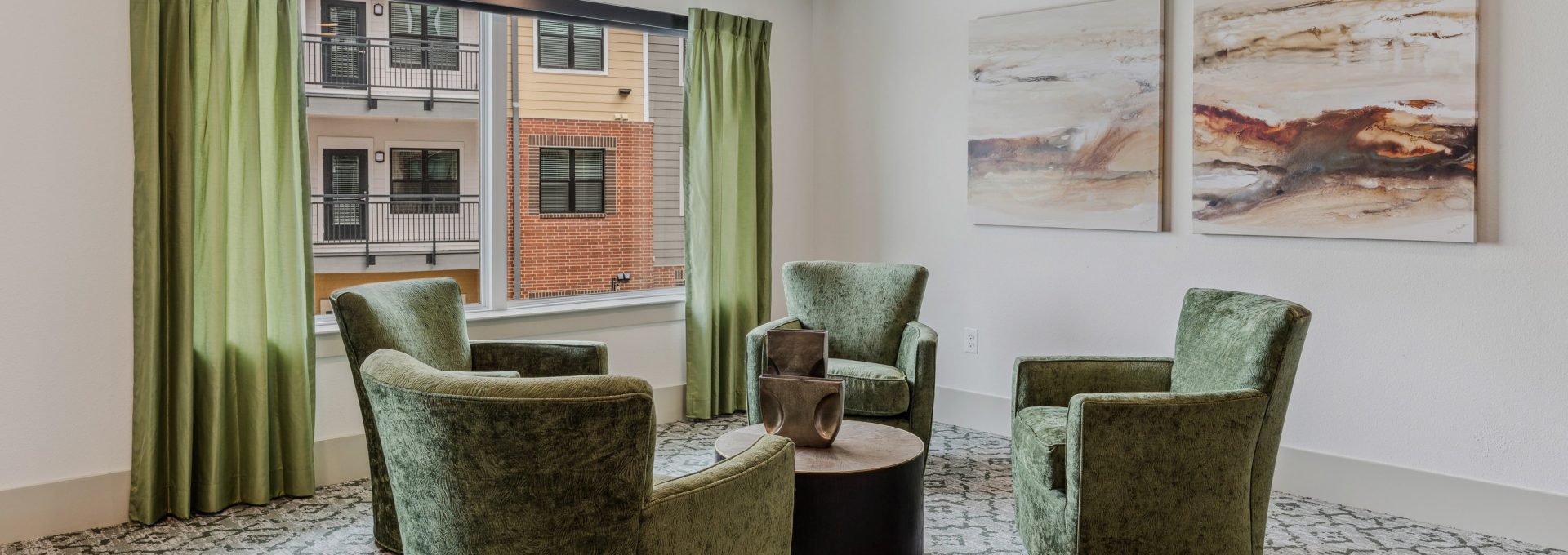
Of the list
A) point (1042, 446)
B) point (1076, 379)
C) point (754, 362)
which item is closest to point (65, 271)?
point (754, 362)

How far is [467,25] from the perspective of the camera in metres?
4.68

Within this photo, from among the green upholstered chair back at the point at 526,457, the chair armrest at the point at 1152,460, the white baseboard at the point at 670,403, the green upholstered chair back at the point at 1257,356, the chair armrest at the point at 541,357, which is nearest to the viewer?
the green upholstered chair back at the point at 526,457

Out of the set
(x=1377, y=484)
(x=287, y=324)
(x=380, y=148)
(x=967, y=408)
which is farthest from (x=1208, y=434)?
(x=380, y=148)

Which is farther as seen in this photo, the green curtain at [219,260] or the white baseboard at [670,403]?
the white baseboard at [670,403]

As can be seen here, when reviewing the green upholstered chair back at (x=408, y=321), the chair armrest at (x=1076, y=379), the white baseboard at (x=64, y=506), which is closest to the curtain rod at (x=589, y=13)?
the green upholstered chair back at (x=408, y=321)

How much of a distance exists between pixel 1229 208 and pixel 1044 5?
1.26m

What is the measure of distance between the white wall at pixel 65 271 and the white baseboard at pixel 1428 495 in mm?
3068

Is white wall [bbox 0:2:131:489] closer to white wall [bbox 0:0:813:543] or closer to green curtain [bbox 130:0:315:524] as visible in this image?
white wall [bbox 0:0:813:543]

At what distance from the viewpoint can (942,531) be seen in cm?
362

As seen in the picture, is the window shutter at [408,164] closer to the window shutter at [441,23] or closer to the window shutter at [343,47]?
the window shutter at [343,47]

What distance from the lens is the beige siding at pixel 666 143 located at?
5.41 meters

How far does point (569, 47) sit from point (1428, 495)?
12.9ft

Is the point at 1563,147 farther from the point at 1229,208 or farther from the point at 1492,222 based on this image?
the point at 1229,208

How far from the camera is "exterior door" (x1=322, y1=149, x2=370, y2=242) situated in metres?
4.39
